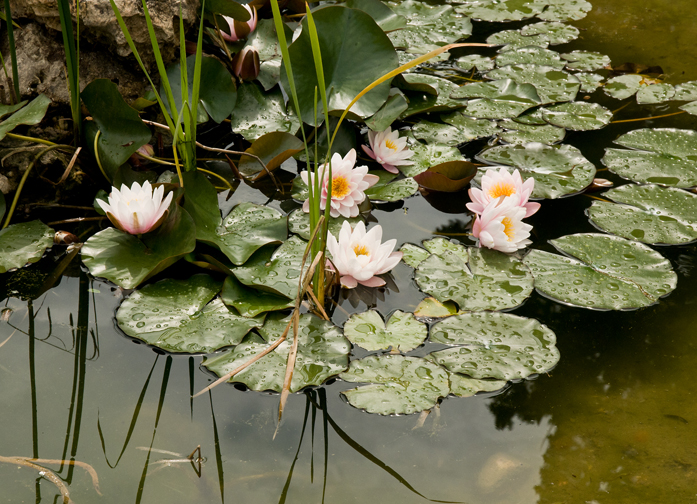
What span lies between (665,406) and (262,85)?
5.99 ft

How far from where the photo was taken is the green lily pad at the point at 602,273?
157 cm

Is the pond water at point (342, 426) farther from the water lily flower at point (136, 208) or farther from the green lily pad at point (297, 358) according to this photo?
the water lily flower at point (136, 208)

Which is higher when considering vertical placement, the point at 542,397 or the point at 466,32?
the point at 466,32

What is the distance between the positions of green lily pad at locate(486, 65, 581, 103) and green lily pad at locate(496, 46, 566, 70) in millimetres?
58

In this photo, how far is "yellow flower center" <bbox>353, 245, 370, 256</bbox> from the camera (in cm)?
158

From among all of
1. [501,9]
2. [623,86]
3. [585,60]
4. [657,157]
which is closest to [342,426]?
[657,157]

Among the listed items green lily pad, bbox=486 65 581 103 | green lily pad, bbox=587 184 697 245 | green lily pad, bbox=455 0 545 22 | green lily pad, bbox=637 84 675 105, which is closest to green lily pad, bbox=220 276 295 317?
green lily pad, bbox=587 184 697 245

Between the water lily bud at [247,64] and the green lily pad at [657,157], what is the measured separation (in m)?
1.46

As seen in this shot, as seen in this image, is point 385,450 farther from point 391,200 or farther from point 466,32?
point 466,32

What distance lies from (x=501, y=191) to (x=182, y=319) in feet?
3.57

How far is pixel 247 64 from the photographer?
2.18 m

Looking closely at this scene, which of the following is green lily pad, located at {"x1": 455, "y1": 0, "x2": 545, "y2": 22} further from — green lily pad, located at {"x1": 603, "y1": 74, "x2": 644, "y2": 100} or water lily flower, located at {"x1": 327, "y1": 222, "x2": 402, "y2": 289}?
water lily flower, located at {"x1": 327, "y1": 222, "x2": 402, "y2": 289}

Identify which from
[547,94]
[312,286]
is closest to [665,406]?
[312,286]

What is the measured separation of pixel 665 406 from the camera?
1.32 m
